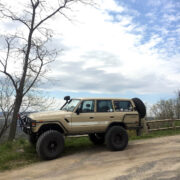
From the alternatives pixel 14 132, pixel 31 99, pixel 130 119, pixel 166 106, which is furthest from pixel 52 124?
pixel 166 106

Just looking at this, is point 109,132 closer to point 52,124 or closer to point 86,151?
point 86,151

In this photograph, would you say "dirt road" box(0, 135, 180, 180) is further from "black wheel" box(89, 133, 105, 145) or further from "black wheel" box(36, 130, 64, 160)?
"black wheel" box(89, 133, 105, 145)

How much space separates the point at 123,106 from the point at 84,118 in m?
1.82

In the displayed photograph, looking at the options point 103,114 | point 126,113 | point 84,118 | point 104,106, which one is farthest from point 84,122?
point 126,113

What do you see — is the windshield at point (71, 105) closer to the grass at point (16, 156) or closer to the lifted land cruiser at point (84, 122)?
the lifted land cruiser at point (84, 122)

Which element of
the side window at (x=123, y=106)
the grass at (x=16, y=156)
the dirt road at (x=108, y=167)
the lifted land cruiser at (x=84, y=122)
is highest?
the side window at (x=123, y=106)

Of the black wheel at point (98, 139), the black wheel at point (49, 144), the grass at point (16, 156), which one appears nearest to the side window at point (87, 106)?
the black wheel at point (49, 144)

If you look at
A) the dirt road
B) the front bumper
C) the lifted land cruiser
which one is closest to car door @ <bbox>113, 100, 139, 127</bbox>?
the lifted land cruiser

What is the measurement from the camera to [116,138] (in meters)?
7.83

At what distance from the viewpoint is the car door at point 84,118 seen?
23.4 feet

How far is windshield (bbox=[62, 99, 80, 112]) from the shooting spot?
7535 mm

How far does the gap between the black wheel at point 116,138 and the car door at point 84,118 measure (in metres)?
0.76

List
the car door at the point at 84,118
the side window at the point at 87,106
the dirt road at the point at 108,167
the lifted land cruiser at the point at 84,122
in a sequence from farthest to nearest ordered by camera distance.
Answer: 1. the side window at the point at 87,106
2. the car door at the point at 84,118
3. the lifted land cruiser at the point at 84,122
4. the dirt road at the point at 108,167

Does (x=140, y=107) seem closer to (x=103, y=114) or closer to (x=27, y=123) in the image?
Answer: (x=103, y=114)
